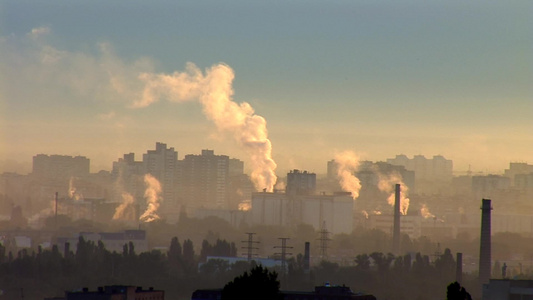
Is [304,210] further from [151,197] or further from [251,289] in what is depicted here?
[251,289]

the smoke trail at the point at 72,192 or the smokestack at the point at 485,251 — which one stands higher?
the smoke trail at the point at 72,192

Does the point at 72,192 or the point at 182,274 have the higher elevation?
the point at 72,192

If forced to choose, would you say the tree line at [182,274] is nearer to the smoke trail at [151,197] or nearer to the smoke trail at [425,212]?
the smoke trail at [151,197]

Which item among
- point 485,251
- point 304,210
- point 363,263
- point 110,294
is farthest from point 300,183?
point 110,294

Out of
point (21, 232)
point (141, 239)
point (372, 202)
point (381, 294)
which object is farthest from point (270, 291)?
point (372, 202)

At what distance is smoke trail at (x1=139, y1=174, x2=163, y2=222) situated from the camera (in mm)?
162875

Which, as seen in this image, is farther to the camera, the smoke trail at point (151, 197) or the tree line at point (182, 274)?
the smoke trail at point (151, 197)

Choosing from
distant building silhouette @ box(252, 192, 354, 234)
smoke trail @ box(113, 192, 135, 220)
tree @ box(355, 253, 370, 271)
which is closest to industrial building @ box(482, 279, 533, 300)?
tree @ box(355, 253, 370, 271)

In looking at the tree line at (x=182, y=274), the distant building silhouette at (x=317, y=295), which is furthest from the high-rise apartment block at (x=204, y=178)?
the distant building silhouette at (x=317, y=295)

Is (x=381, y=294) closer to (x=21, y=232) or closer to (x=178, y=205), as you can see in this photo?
(x=21, y=232)

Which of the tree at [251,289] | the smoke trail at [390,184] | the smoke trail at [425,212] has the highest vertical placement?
the smoke trail at [390,184]

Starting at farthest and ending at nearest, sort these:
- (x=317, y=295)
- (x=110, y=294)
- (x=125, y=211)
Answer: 1. (x=125, y=211)
2. (x=110, y=294)
3. (x=317, y=295)

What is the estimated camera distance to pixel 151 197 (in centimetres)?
17362

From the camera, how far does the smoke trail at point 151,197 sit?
6412 inches
